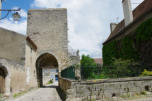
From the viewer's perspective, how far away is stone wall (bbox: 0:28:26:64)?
10.8 metres

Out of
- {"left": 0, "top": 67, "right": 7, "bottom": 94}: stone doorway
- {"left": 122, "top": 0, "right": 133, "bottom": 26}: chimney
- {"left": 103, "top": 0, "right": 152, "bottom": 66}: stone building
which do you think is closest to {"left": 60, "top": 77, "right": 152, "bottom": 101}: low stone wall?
{"left": 103, "top": 0, "right": 152, "bottom": 66}: stone building

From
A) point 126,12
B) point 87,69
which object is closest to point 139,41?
point 126,12

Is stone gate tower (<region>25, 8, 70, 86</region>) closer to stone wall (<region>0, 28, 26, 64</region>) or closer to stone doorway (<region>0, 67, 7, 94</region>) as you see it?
stone wall (<region>0, 28, 26, 64</region>)

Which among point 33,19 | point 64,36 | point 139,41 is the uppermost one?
point 33,19

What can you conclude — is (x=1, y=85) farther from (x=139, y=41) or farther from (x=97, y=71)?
(x=139, y=41)

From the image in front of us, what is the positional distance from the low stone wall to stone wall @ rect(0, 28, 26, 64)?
6948 millimetres

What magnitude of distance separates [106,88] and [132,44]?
6925 mm

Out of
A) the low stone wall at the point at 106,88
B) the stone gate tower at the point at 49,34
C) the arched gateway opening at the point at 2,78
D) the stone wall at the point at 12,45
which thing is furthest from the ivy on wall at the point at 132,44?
the arched gateway opening at the point at 2,78

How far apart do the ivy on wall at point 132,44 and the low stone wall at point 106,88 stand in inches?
157

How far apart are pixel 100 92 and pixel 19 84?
7015 mm

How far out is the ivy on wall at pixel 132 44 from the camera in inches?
365

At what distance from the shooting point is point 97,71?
695 centimetres

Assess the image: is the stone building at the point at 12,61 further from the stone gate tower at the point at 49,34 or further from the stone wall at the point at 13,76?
the stone gate tower at the point at 49,34

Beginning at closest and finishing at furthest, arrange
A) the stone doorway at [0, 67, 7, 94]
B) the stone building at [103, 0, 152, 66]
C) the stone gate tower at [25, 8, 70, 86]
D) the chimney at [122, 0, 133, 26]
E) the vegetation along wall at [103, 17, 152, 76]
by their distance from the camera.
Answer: the stone doorway at [0, 67, 7, 94] < the vegetation along wall at [103, 17, 152, 76] < the stone building at [103, 0, 152, 66] < the chimney at [122, 0, 133, 26] < the stone gate tower at [25, 8, 70, 86]
